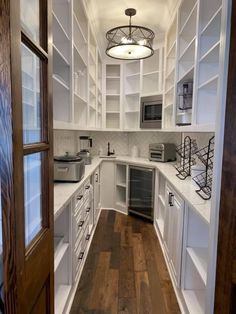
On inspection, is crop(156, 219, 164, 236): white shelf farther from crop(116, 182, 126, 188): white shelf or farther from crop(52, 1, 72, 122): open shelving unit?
crop(52, 1, 72, 122): open shelving unit

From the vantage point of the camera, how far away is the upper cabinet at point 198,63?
1.84 m

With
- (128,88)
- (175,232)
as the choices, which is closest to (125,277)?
(175,232)

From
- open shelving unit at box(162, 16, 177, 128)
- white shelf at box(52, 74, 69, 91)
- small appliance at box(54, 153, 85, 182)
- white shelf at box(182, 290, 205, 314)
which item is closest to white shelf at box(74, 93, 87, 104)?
white shelf at box(52, 74, 69, 91)

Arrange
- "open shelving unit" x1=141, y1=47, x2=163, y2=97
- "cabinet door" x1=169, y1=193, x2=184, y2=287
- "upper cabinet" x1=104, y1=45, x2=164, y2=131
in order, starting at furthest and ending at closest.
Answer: "upper cabinet" x1=104, y1=45, x2=164, y2=131 → "open shelving unit" x1=141, y1=47, x2=163, y2=97 → "cabinet door" x1=169, y1=193, x2=184, y2=287

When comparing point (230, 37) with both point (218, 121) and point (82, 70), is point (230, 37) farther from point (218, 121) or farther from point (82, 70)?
point (82, 70)

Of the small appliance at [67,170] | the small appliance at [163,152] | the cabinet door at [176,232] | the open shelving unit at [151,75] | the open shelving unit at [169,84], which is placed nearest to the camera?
the cabinet door at [176,232]

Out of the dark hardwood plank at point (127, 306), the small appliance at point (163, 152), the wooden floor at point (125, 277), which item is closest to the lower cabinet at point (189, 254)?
the wooden floor at point (125, 277)

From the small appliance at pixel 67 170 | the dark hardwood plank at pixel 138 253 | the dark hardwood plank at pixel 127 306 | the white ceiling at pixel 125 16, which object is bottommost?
the dark hardwood plank at pixel 127 306

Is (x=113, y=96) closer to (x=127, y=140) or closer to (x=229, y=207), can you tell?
(x=127, y=140)

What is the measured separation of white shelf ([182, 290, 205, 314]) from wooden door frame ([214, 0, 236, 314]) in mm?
905

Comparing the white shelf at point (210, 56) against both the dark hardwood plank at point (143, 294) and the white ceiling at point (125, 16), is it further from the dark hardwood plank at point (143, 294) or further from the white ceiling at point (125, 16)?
the dark hardwood plank at point (143, 294)

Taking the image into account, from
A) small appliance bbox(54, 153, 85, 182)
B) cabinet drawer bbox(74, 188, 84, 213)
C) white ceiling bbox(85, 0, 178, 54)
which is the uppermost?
white ceiling bbox(85, 0, 178, 54)

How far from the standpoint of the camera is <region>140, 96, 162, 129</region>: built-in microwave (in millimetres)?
3797

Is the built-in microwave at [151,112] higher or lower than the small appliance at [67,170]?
higher
